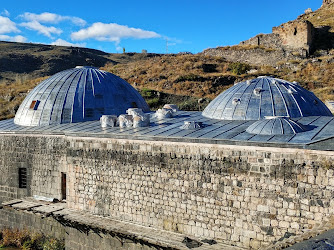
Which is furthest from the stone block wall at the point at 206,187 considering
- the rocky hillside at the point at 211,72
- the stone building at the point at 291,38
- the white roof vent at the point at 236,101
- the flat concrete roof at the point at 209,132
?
the stone building at the point at 291,38

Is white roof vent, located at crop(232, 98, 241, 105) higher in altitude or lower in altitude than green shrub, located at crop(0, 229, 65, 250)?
higher

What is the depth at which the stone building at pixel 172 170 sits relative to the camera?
8.46 meters

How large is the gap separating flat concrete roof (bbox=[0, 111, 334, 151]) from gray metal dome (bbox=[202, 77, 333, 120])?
47 centimetres

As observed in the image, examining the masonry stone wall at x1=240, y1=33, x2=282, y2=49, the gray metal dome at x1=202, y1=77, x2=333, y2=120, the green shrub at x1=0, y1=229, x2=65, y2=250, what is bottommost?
the green shrub at x1=0, y1=229, x2=65, y2=250

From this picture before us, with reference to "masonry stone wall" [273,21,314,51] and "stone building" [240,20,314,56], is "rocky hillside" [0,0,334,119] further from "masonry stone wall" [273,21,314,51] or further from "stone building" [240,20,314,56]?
"masonry stone wall" [273,21,314,51]

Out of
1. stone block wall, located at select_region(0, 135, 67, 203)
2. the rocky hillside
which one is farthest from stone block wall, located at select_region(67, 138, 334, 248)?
the rocky hillside

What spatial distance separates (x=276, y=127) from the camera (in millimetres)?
9711

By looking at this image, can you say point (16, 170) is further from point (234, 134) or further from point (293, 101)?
point (293, 101)

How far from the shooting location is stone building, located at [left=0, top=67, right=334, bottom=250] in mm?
8461

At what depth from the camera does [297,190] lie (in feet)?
27.0

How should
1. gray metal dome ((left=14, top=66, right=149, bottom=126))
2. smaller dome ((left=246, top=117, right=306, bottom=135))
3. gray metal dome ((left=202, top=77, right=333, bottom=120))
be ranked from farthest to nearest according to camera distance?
gray metal dome ((left=14, top=66, right=149, bottom=126)) < gray metal dome ((left=202, top=77, right=333, bottom=120)) < smaller dome ((left=246, top=117, right=306, bottom=135))

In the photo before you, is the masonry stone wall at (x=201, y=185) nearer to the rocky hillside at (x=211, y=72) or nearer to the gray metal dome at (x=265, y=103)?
the gray metal dome at (x=265, y=103)

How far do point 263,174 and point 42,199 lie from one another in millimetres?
8986

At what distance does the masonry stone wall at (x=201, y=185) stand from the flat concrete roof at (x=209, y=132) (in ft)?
0.60
